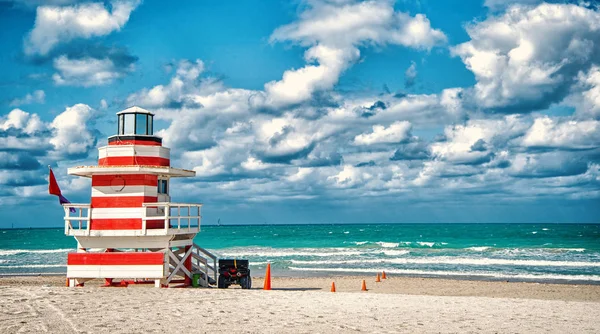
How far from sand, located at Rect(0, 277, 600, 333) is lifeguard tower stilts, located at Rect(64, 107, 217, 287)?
42.0 inches

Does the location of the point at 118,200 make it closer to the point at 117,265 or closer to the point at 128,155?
the point at 128,155

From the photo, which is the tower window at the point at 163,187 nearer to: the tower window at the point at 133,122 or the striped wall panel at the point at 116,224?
the striped wall panel at the point at 116,224

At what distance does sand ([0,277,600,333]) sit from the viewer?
34.2ft

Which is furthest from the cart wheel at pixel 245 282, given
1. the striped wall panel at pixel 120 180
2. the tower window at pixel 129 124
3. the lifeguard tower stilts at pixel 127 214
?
the tower window at pixel 129 124

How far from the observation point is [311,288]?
21.8 metres

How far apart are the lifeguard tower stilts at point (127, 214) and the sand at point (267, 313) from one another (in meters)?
1.07

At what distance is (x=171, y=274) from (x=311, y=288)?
22.4ft

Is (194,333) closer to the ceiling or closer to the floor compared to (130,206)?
closer to the floor

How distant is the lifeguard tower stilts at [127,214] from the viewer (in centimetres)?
1590

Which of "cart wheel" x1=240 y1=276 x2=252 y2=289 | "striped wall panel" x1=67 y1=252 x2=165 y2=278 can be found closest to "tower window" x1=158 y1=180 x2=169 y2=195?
"striped wall panel" x1=67 y1=252 x2=165 y2=278

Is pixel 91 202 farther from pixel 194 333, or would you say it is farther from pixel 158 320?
pixel 194 333

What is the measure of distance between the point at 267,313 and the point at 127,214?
6.16 m

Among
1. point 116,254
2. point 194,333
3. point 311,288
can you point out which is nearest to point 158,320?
point 194,333

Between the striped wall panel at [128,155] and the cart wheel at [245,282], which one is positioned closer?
the striped wall panel at [128,155]
